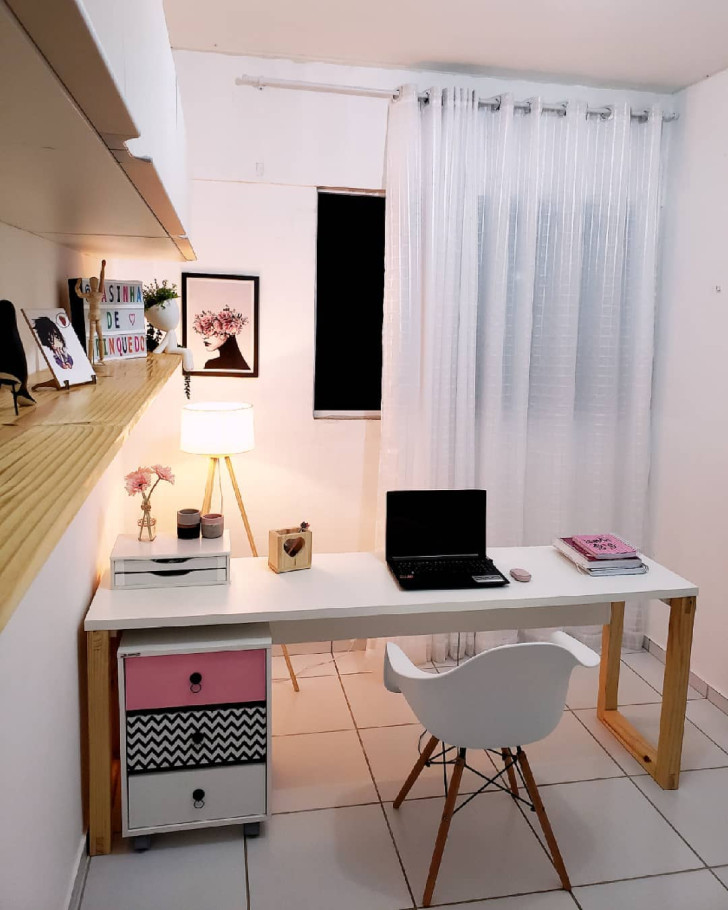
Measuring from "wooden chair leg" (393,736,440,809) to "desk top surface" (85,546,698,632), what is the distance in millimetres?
439

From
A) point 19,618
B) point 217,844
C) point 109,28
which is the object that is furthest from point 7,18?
point 217,844

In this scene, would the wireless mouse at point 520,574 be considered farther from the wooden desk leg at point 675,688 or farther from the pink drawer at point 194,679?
the pink drawer at point 194,679

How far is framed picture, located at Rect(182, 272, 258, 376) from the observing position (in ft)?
11.7

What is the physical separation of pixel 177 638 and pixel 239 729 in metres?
0.35

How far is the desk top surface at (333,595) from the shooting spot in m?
2.42

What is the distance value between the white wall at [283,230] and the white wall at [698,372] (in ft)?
1.41

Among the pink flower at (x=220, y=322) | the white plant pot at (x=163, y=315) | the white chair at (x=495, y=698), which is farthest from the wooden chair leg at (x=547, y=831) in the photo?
the pink flower at (x=220, y=322)

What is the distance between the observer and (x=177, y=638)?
244 cm

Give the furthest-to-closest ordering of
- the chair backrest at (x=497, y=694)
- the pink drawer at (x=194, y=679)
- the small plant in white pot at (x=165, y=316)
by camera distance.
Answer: the small plant in white pot at (x=165, y=316) < the pink drawer at (x=194, y=679) < the chair backrest at (x=497, y=694)

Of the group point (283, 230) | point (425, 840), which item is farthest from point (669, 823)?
point (283, 230)

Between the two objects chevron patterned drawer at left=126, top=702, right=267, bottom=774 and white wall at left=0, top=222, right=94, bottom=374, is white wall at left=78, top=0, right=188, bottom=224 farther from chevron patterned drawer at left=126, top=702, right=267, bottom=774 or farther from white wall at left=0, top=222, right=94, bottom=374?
chevron patterned drawer at left=126, top=702, right=267, bottom=774

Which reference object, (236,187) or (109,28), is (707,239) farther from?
(109,28)

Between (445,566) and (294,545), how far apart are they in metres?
0.56

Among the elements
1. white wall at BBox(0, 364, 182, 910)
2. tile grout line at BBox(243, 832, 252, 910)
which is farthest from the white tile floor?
white wall at BBox(0, 364, 182, 910)
